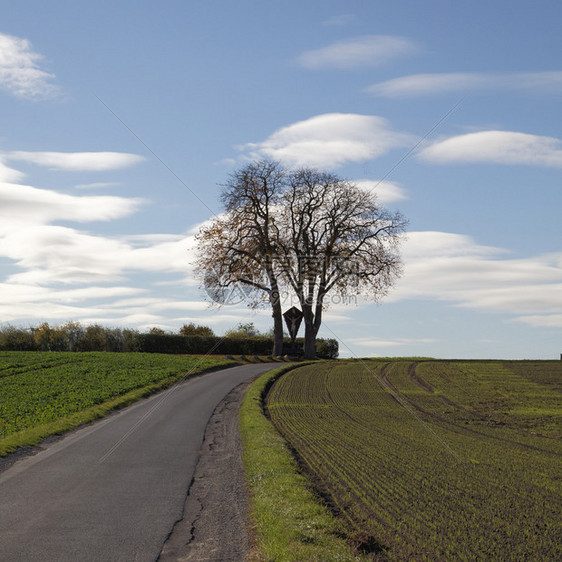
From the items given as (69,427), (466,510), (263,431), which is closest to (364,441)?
(263,431)

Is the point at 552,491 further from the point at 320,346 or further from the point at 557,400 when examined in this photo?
the point at 320,346

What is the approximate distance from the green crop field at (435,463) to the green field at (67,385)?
699 cm

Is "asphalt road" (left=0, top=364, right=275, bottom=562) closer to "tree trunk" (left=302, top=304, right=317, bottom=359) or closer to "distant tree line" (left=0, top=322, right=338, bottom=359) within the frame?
"tree trunk" (left=302, top=304, right=317, bottom=359)

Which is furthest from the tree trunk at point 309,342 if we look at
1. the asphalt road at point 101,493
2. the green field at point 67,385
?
the asphalt road at point 101,493

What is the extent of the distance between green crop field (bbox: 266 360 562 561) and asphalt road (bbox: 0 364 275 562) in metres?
2.72

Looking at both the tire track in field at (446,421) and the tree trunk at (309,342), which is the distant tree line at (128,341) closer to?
the tree trunk at (309,342)

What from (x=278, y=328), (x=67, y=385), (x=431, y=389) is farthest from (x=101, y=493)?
(x=278, y=328)

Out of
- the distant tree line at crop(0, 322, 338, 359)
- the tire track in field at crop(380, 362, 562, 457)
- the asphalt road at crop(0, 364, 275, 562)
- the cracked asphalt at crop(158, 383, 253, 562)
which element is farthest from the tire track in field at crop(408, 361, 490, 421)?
the distant tree line at crop(0, 322, 338, 359)

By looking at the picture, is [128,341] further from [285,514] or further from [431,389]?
[285,514]

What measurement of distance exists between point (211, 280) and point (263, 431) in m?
37.1

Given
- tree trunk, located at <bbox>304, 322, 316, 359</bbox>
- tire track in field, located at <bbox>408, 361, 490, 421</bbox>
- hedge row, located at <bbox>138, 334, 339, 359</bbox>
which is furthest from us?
hedge row, located at <bbox>138, 334, 339, 359</bbox>

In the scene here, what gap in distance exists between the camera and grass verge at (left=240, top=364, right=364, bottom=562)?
7.37 meters

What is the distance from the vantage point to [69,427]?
19.0m

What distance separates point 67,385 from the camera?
1216 inches
